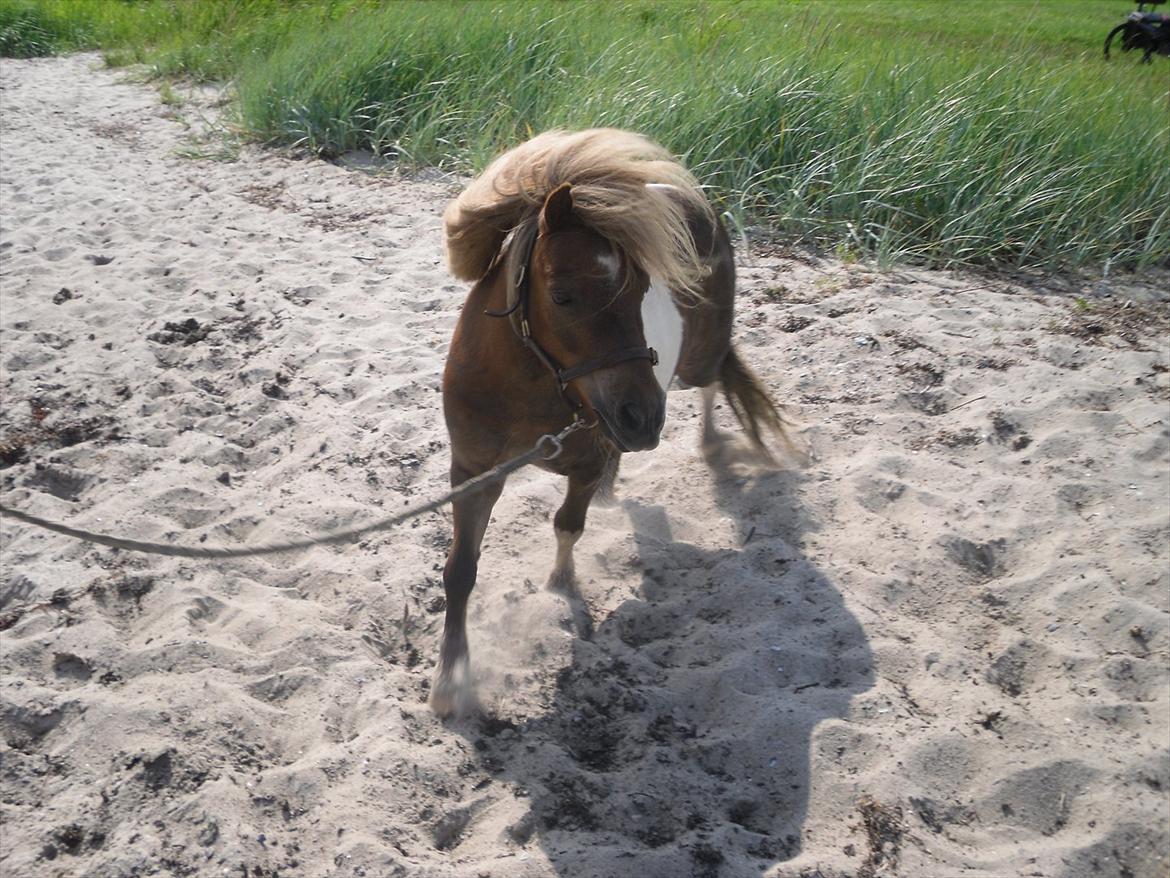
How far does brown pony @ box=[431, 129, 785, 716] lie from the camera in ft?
7.45

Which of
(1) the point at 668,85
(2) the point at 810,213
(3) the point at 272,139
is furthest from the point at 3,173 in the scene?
(2) the point at 810,213

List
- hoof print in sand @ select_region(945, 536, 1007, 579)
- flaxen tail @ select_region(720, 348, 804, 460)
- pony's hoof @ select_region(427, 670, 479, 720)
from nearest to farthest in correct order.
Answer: pony's hoof @ select_region(427, 670, 479, 720)
hoof print in sand @ select_region(945, 536, 1007, 579)
flaxen tail @ select_region(720, 348, 804, 460)

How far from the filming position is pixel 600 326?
7.43ft

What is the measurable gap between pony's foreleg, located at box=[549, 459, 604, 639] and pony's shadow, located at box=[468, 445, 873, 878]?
0.29 ft

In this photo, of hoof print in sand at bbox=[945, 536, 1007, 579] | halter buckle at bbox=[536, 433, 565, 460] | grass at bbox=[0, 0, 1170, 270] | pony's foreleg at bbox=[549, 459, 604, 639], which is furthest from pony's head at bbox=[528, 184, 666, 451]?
grass at bbox=[0, 0, 1170, 270]

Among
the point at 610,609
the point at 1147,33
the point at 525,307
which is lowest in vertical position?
the point at 1147,33

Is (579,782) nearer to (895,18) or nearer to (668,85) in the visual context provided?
(668,85)

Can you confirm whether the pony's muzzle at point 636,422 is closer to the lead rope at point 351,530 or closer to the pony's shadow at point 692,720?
the lead rope at point 351,530

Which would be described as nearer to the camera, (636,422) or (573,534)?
(636,422)

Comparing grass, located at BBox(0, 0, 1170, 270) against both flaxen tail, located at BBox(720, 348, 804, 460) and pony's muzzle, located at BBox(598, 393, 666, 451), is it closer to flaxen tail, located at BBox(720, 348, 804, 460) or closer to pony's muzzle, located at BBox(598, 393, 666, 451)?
flaxen tail, located at BBox(720, 348, 804, 460)

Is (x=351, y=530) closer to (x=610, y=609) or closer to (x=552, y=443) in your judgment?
(x=552, y=443)

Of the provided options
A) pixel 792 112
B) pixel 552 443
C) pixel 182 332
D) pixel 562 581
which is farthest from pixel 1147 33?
pixel 552 443

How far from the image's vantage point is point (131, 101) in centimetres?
949

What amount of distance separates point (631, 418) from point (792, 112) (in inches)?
183
